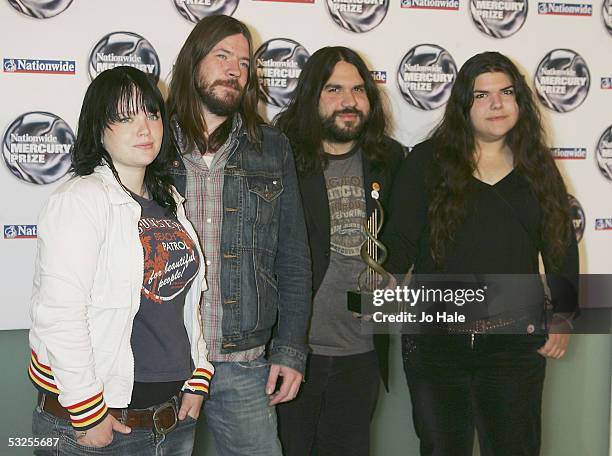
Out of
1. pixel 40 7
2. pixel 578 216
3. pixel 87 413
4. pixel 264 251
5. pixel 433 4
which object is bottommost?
pixel 87 413

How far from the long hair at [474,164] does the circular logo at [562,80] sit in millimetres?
530

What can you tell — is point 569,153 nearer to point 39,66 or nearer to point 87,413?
point 39,66

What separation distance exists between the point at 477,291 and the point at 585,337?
0.94 meters

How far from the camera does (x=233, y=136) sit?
1911 millimetres

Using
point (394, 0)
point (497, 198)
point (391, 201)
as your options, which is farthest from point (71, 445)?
point (394, 0)

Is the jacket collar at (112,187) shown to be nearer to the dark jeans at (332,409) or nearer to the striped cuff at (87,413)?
the striped cuff at (87,413)

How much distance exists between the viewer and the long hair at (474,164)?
217 centimetres

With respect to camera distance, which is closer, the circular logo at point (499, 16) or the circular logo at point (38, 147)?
the circular logo at point (38, 147)

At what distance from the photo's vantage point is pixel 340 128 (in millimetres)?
2260

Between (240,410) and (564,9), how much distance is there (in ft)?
6.70

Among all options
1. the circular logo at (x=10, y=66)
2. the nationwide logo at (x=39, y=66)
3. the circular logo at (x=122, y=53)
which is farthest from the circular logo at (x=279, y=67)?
the circular logo at (x=10, y=66)

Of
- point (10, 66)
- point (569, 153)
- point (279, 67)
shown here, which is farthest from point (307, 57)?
point (569, 153)

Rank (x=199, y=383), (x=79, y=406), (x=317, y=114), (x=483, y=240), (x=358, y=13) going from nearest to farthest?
(x=79, y=406)
(x=199, y=383)
(x=483, y=240)
(x=317, y=114)
(x=358, y=13)

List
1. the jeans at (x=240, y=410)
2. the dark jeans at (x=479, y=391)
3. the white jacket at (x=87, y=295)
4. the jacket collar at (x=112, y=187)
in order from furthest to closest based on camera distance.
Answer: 1. the dark jeans at (x=479, y=391)
2. the jeans at (x=240, y=410)
3. the jacket collar at (x=112, y=187)
4. the white jacket at (x=87, y=295)
